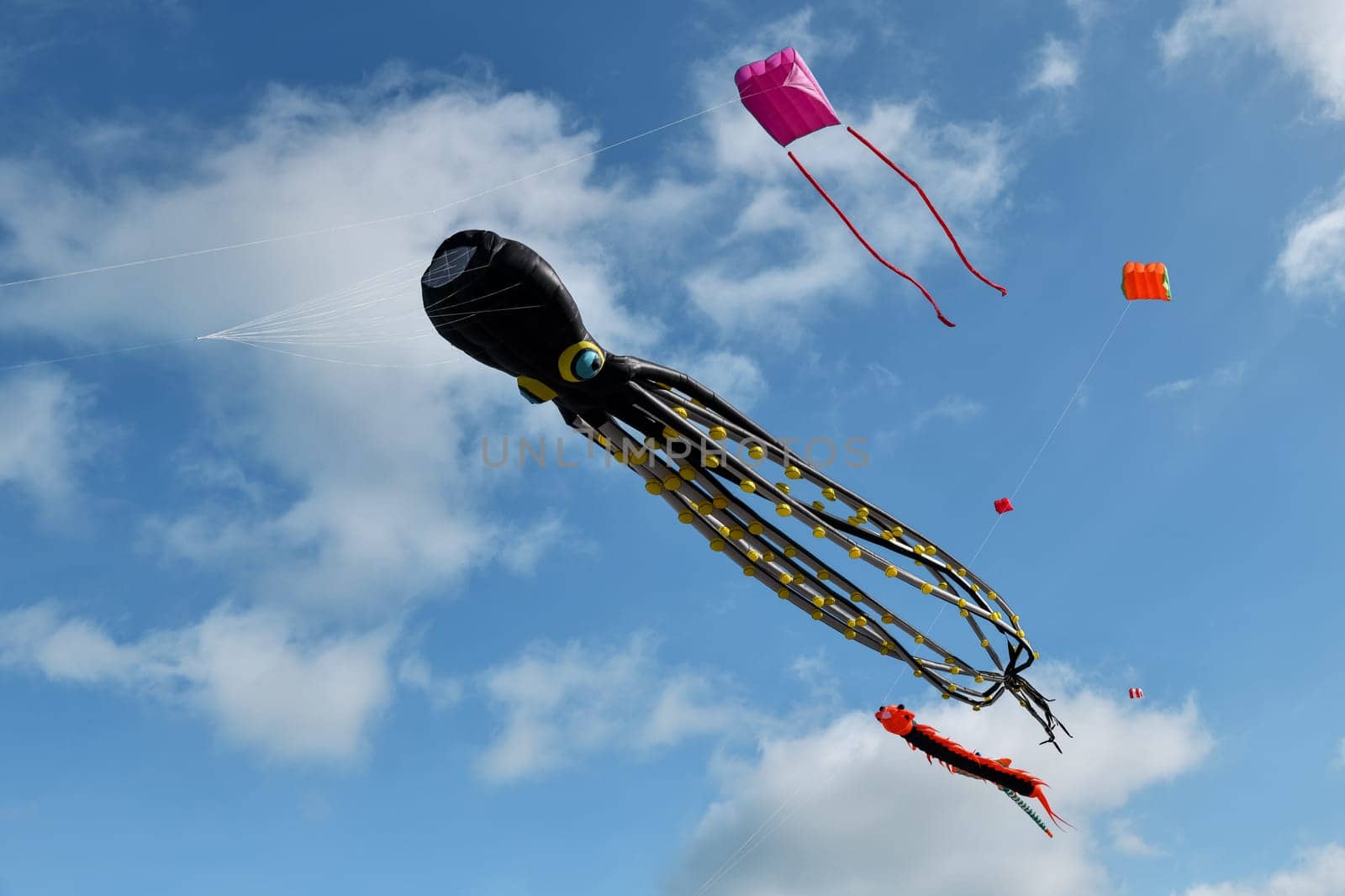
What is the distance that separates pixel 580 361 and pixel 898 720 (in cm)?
1313

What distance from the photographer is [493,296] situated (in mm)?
15523

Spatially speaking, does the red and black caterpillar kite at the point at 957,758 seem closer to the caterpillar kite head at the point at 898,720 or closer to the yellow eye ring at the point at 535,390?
the caterpillar kite head at the point at 898,720

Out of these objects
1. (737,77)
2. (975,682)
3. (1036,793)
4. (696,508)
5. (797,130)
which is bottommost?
(1036,793)

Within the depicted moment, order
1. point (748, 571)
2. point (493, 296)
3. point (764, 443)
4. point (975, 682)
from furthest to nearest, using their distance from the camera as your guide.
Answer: point (975, 682), point (748, 571), point (764, 443), point (493, 296)

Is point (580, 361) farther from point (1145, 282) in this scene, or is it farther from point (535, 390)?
point (1145, 282)

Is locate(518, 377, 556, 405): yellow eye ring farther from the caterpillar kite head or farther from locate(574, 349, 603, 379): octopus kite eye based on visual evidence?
the caterpillar kite head

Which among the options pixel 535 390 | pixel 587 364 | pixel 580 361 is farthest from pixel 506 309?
pixel 535 390

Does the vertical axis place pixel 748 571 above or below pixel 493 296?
below

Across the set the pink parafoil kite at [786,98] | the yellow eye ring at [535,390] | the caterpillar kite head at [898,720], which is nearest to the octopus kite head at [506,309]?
the yellow eye ring at [535,390]

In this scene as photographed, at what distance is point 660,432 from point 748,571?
369 cm

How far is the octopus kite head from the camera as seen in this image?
1545 centimetres

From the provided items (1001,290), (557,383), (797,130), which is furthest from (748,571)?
(797,130)

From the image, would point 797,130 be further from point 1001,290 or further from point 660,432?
point 660,432

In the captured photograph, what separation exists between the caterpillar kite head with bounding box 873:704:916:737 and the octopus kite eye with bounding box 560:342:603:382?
12.6m
